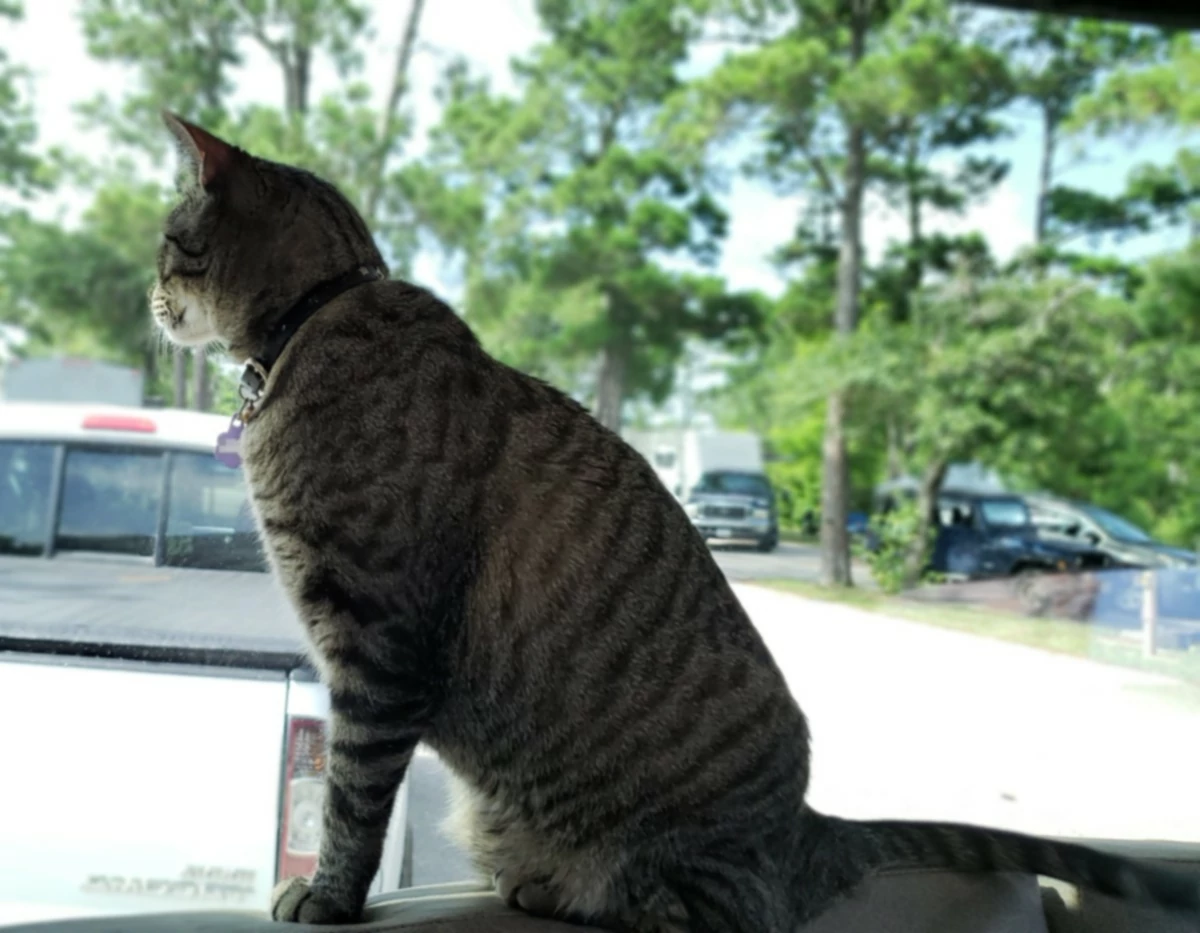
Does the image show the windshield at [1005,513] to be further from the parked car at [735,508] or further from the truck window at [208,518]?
the truck window at [208,518]

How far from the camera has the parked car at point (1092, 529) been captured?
19.5ft

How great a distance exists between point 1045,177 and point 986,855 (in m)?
8.73

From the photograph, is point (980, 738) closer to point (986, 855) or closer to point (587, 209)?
point (986, 855)

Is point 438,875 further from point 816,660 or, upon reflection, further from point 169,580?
point 816,660

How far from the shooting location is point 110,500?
166 centimetres

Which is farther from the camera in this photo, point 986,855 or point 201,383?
point 201,383

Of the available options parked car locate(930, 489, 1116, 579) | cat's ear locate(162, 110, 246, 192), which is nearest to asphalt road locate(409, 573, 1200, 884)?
cat's ear locate(162, 110, 246, 192)

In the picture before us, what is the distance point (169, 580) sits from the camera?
1.60 m

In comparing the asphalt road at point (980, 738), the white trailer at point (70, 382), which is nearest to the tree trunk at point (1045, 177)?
the asphalt road at point (980, 738)

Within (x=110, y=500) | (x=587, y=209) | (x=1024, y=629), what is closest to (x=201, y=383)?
(x=110, y=500)

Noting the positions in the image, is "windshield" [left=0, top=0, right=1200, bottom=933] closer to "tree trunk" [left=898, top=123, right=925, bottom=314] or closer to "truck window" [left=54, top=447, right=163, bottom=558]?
"truck window" [left=54, top=447, right=163, bottom=558]

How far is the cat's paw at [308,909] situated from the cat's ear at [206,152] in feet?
3.15

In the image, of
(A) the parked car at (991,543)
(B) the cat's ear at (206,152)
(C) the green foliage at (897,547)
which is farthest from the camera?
(A) the parked car at (991,543)

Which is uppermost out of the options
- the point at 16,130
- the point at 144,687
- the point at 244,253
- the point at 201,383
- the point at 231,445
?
the point at 16,130
